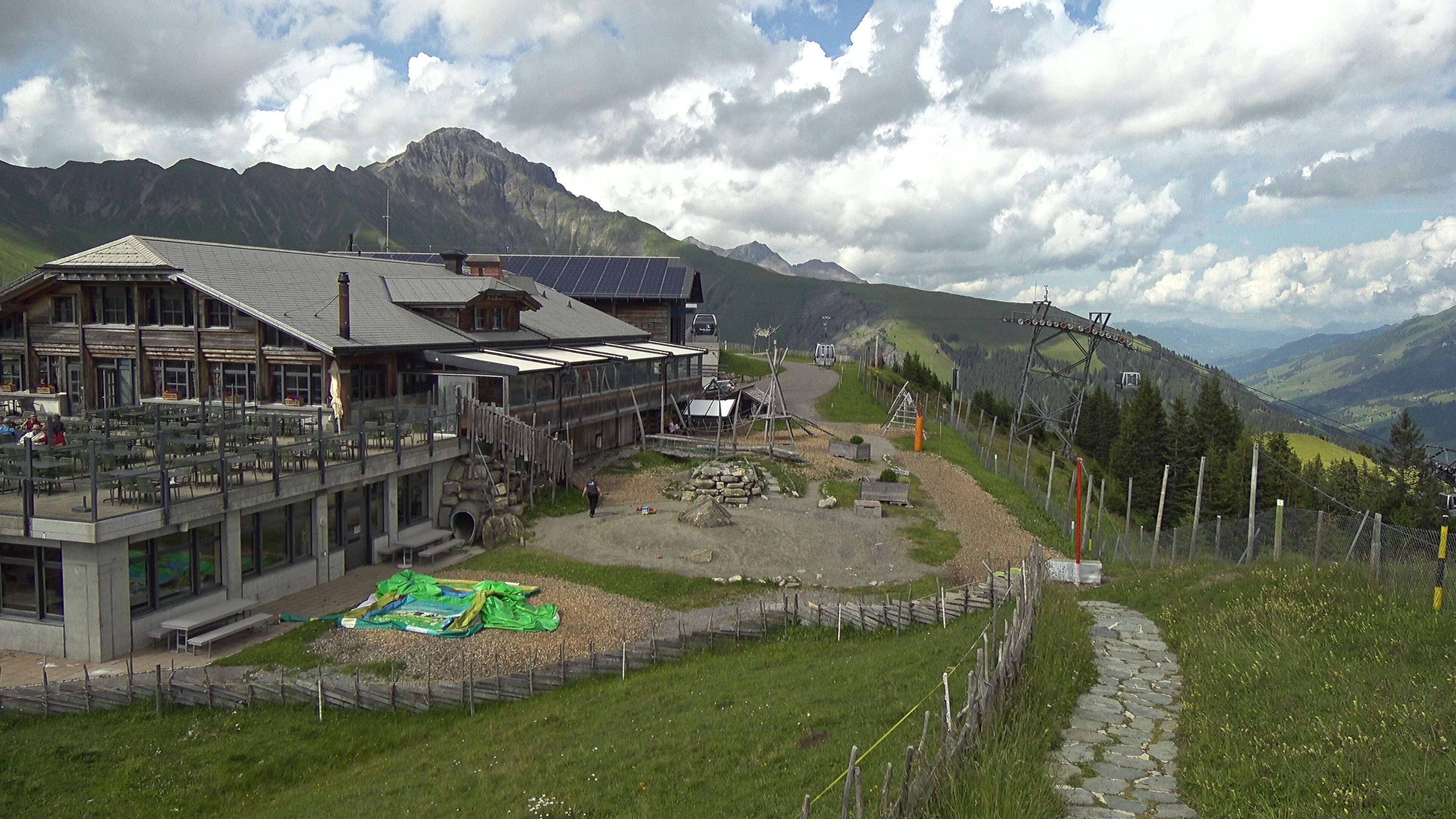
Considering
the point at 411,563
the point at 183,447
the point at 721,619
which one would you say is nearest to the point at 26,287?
the point at 183,447

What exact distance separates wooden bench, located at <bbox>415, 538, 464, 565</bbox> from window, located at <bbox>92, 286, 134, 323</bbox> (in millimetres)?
16978

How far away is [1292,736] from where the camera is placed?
10273 mm

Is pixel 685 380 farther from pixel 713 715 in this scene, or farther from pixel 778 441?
pixel 713 715

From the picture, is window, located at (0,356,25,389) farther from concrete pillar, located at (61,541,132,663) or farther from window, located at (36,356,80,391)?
concrete pillar, located at (61,541,132,663)

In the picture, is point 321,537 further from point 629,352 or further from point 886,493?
point 629,352

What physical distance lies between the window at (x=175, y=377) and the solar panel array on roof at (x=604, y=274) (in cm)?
2808

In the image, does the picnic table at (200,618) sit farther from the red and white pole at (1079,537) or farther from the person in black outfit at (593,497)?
the red and white pole at (1079,537)

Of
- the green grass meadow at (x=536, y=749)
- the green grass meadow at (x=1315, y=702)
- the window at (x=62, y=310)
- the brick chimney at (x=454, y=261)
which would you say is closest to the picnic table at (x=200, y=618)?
the green grass meadow at (x=536, y=749)

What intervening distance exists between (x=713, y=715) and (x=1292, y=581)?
11029mm

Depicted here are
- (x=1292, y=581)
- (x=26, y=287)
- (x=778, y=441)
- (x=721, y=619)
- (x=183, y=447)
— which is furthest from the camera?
(x=778, y=441)

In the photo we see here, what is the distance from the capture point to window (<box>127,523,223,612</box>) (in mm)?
20750

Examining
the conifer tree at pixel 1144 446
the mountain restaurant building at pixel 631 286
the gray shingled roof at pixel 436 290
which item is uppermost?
the mountain restaurant building at pixel 631 286

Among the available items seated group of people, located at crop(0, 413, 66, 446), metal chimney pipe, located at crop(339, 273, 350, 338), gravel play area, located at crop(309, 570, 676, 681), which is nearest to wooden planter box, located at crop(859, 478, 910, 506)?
gravel play area, located at crop(309, 570, 676, 681)

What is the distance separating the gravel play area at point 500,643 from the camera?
20.0m
